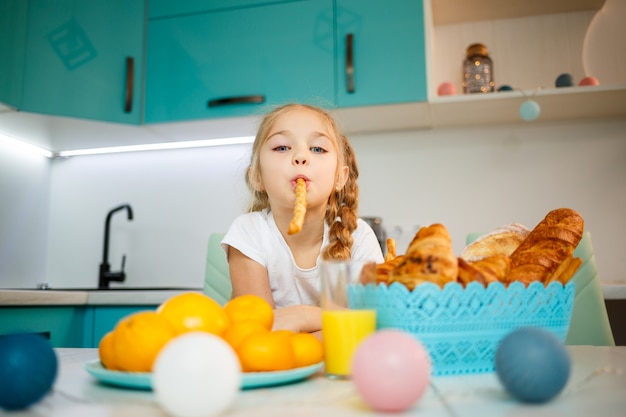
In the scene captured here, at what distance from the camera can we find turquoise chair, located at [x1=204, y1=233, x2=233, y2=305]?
1.54 metres

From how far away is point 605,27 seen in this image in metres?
2.08

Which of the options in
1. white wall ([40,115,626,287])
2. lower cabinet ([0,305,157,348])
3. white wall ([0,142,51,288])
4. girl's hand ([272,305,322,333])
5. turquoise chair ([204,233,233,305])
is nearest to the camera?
girl's hand ([272,305,322,333])

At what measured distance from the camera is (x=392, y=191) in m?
2.22

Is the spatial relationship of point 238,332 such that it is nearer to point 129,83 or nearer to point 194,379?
point 194,379

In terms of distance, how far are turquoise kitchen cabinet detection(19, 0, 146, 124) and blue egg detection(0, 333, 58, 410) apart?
1752 mm

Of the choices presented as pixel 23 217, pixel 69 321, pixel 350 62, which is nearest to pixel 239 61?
pixel 350 62

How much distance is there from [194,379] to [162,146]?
Result: 222 centimetres

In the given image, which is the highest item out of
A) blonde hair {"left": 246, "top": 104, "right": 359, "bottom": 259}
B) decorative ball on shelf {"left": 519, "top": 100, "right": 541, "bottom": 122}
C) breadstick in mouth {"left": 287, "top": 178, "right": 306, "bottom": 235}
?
decorative ball on shelf {"left": 519, "top": 100, "right": 541, "bottom": 122}

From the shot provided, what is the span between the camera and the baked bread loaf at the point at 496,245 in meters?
0.75

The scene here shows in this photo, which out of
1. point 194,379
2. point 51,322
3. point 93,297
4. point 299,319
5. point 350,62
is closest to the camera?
point 194,379

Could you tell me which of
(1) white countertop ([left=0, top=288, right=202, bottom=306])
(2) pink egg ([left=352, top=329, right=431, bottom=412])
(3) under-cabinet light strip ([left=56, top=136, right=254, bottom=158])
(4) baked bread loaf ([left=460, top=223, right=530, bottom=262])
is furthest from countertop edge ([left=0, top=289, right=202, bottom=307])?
(2) pink egg ([left=352, top=329, right=431, bottom=412])

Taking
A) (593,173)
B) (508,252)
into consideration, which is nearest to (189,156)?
(593,173)

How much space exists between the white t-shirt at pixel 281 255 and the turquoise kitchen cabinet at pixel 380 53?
0.76 metres

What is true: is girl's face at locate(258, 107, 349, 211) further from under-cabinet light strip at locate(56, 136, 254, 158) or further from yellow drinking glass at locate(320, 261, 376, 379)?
under-cabinet light strip at locate(56, 136, 254, 158)
